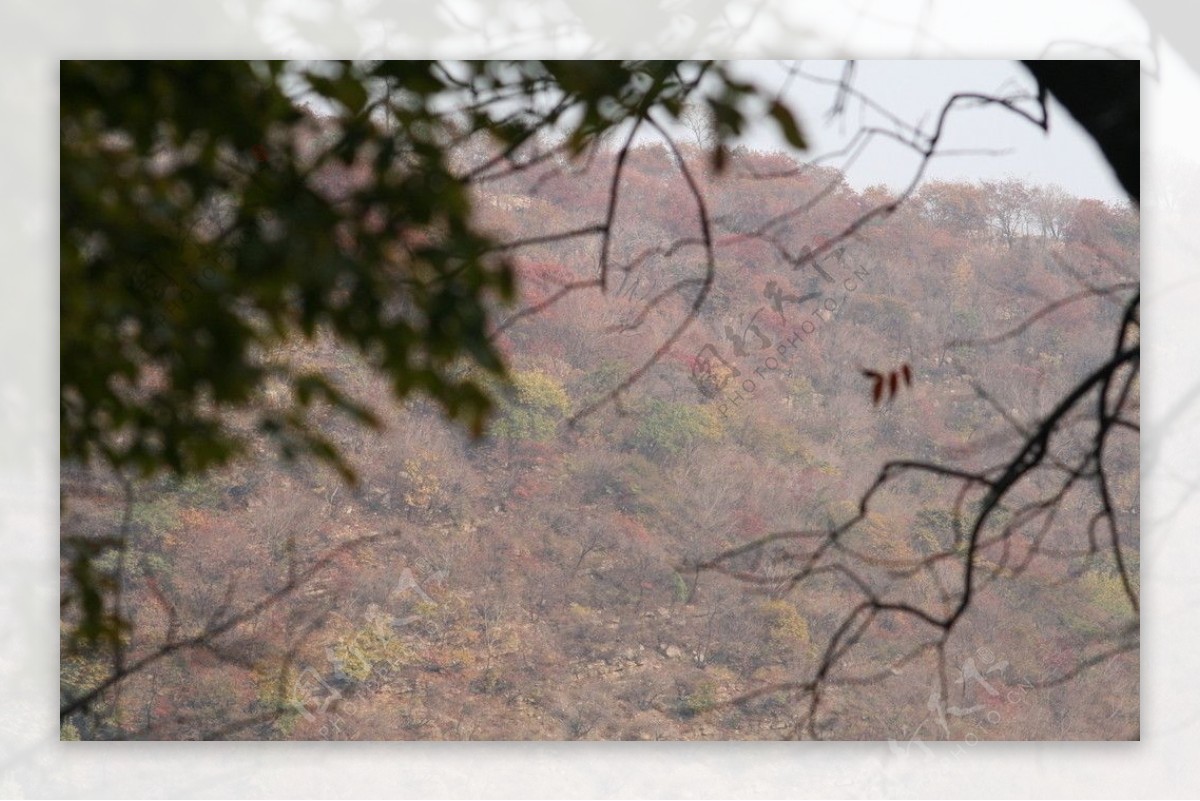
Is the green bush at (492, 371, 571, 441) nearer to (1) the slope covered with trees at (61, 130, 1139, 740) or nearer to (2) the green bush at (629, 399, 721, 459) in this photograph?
(1) the slope covered with trees at (61, 130, 1139, 740)

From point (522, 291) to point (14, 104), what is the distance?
116 cm

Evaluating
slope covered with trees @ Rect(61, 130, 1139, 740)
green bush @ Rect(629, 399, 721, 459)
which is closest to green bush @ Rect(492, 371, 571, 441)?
slope covered with trees @ Rect(61, 130, 1139, 740)

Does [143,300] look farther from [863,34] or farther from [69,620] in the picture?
[863,34]

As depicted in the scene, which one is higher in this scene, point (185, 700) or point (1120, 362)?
point (1120, 362)

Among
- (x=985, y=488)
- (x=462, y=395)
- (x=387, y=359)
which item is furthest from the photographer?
(x=985, y=488)

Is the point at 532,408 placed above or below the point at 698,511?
above

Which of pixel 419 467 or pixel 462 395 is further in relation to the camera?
pixel 419 467

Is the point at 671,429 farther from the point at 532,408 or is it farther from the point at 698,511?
the point at 532,408

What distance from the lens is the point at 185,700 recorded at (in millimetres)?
2799

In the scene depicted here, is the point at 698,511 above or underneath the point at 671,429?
underneath

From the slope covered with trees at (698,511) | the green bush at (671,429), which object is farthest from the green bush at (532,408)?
the green bush at (671,429)

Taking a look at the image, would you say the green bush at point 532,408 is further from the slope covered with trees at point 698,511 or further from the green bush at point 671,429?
the green bush at point 671,429

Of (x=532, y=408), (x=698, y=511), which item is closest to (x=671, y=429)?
(x=698, y=511)

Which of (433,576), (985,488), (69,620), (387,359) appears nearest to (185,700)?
(69,620)
